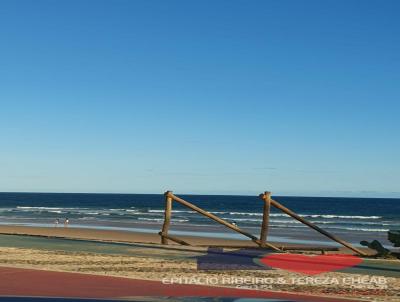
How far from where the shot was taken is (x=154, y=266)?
1095cm

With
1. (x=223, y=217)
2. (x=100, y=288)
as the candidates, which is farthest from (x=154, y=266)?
(x=223, y=217)

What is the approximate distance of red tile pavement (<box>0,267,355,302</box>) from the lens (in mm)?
8078

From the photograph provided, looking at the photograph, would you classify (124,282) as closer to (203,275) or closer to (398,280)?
(203,275)

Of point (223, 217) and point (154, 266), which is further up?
point (154, 266)

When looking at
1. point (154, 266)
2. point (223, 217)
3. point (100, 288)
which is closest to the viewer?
point (100, 288)

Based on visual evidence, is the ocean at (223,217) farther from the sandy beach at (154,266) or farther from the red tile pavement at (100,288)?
the red tile pavement at (100,288)

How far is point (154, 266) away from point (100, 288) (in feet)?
8.14

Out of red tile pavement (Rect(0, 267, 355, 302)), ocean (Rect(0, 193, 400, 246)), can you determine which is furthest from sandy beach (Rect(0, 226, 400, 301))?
ocean (Rect(0, 193, 400, 246))

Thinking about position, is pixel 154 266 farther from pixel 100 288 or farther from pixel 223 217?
pixel 223 217

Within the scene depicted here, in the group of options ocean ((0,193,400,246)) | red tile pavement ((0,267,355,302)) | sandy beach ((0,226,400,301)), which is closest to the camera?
red tile pavement ((0,267,355,302))

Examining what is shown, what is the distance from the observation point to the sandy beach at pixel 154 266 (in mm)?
8844

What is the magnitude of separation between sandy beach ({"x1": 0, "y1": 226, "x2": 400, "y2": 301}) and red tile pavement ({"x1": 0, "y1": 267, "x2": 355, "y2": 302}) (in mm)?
427

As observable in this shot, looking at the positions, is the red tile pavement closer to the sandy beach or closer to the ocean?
the sandy beach

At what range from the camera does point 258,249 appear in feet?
47.1
